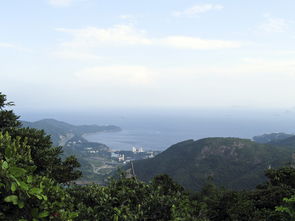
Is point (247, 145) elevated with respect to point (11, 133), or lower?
lower

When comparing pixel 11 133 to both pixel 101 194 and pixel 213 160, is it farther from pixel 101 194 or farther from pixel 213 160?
pixel 213 160

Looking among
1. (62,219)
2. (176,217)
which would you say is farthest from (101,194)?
(62,219)

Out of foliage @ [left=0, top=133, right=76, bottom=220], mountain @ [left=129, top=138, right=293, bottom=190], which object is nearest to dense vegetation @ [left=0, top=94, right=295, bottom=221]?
foliage @ [left=0, top=133, right=76, bottom=220]

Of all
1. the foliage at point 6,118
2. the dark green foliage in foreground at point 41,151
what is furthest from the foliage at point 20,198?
the foliage at point 6,118

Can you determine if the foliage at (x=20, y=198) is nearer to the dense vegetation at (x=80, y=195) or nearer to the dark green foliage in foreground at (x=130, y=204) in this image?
the dense vegetation at (x=80, y=195)

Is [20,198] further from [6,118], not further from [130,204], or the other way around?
[6,118]
